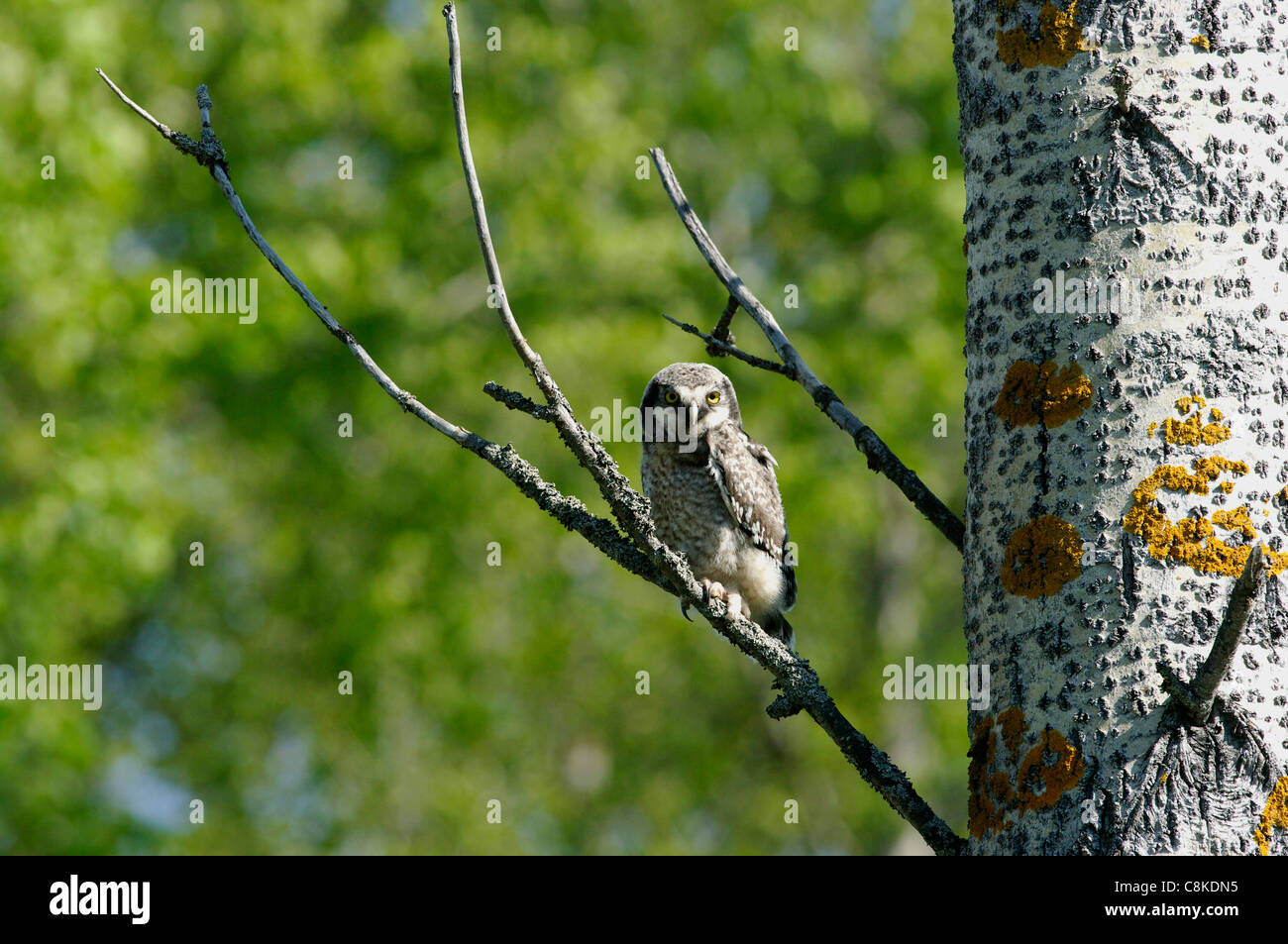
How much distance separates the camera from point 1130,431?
2.03 meters

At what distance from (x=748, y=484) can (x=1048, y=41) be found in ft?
11.0

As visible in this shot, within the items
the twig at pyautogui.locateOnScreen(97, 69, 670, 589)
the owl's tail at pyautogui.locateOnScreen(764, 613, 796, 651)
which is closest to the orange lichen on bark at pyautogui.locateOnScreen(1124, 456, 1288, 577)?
the twig at pyautogui.locateOnScreen(97, 69, 670, 589)

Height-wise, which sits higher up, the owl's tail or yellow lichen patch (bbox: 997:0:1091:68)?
yellow lichen patch (bbox: 997:0:1091:68)

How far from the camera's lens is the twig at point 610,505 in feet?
7.22

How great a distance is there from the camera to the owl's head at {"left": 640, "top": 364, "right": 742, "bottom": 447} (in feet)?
17.8

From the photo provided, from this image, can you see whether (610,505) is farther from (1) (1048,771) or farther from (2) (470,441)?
(1) (1048,771)

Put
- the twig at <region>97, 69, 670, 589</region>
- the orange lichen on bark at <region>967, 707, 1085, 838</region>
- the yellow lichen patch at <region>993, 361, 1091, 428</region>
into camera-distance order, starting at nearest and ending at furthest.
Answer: the orange lichen on bark at <region>967, 707, 1085, 838</region> < the yellow lichen patch at <region>993, 361, 1091, 428</region> < the twig at <region>97, 69, 670, 589</region>

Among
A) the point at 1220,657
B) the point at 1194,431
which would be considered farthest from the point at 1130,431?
the point at 1220,657

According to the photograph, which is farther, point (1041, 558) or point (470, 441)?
point (470, 441)

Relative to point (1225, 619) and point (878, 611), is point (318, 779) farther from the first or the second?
point (1225, 619)

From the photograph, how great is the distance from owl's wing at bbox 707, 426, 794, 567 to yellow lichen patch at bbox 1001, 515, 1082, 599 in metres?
3.16

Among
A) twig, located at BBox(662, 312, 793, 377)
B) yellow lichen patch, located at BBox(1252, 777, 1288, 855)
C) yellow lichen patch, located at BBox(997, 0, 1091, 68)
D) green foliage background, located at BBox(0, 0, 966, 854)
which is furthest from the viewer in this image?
green foliage background, located at BBox(0, 0, 966, 854)

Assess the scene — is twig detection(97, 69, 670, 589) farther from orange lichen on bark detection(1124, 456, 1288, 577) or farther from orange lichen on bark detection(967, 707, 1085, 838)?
orange lichen on bark detection(1124, 456, 1288, 577)

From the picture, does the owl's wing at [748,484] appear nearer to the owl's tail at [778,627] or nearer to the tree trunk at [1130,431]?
the owl's tail at [778,627]
